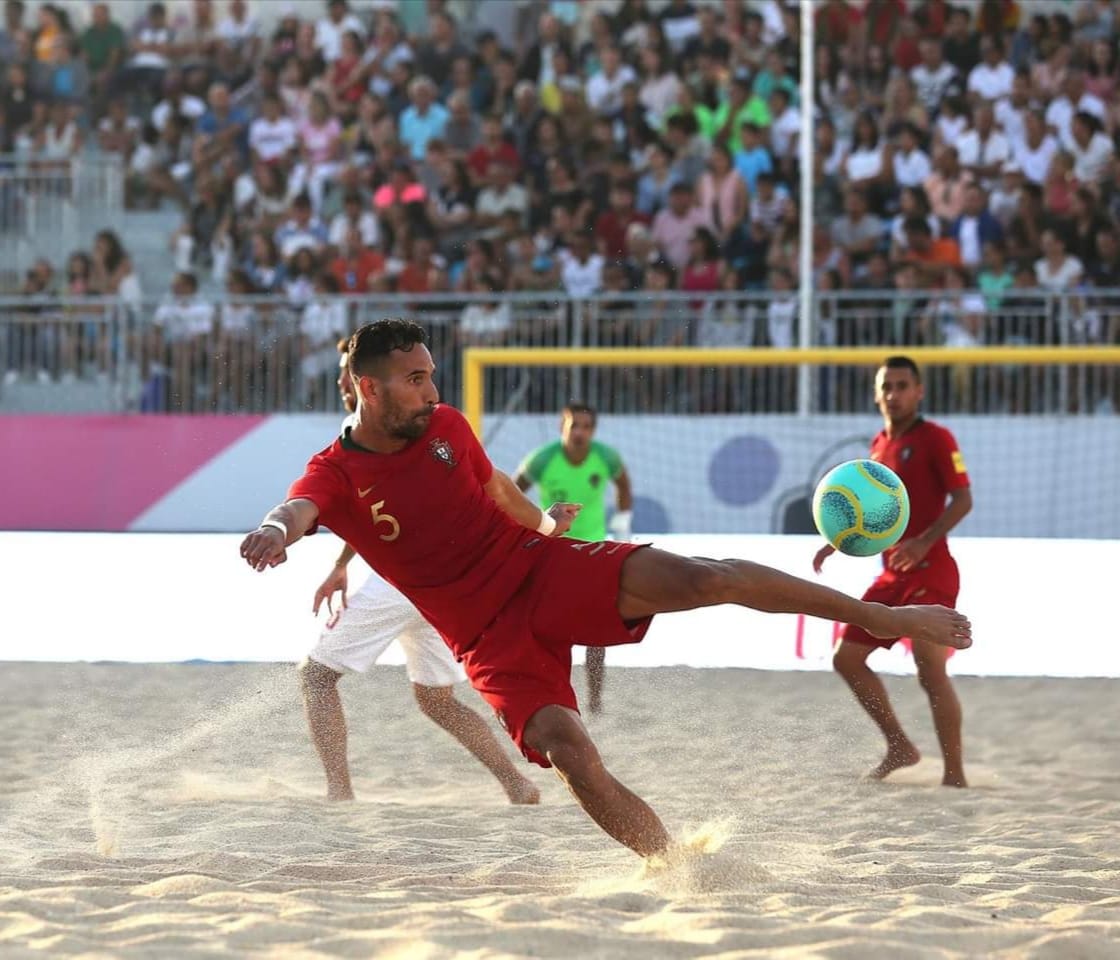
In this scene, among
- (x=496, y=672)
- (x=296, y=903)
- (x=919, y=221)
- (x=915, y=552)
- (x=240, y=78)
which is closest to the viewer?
(x=296, y=903)

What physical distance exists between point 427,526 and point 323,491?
1.02 feet

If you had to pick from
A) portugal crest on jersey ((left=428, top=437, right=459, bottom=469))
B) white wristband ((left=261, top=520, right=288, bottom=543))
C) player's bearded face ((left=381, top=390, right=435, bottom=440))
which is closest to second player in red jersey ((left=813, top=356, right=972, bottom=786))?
portugal crest on jersey ((left=428, top=437, right=459, bottom=469))

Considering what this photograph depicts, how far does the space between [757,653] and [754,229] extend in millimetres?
4645

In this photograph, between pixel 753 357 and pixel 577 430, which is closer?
pixel 577 430

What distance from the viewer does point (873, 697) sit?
7.23 m

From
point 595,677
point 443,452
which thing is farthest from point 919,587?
point 443,452

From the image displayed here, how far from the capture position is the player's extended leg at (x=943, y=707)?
7000 mm

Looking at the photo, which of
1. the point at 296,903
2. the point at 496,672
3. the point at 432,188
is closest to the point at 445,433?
the point at 496,672

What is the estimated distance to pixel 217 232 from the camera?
14609mm

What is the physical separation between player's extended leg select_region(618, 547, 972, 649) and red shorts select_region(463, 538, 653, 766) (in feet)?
0.20

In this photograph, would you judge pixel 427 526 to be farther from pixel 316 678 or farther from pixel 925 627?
pixel 316 678

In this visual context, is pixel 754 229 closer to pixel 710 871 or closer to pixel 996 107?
pixel 996 107

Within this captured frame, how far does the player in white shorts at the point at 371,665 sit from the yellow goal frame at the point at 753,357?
11.6ft

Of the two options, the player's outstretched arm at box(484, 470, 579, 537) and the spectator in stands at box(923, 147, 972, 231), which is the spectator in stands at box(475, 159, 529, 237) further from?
the player's outstretched arm at box(484, 470, 579, 537)
